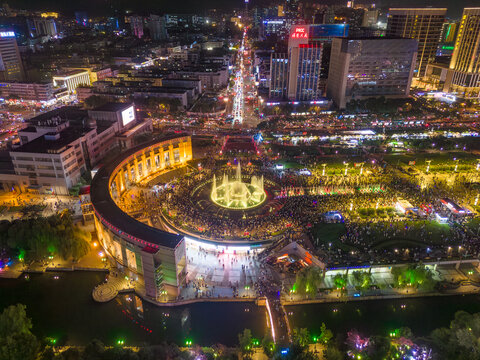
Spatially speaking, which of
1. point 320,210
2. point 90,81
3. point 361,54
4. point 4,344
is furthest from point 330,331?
point 90,81

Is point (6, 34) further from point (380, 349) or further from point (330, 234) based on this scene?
point (380, 349)

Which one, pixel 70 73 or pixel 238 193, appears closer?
pixel 238 193

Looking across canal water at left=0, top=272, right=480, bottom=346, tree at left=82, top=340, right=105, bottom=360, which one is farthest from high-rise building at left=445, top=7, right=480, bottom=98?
tree at left=82, top=340, right=105, bottom=360

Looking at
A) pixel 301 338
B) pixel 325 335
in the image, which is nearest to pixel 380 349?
pixel 325 335

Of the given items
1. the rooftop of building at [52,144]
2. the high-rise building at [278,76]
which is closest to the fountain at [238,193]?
the rooftop of building at [52,144]

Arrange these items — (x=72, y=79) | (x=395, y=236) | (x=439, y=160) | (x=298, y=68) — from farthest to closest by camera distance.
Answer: (x=72, y=79) → (x=298, y=68) → (x=439, y=160) → (x=395, y=236)

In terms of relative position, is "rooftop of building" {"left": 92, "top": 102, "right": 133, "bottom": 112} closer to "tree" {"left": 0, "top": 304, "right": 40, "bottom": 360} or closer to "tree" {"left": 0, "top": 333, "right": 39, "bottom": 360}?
"tree" {"left": 0, "top": 304, "right": 40, "bottom": 360}
